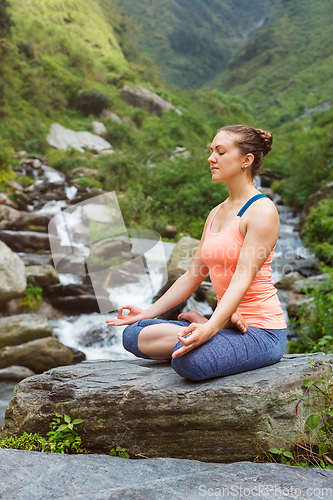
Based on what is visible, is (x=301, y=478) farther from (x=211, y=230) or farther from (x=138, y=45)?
(x=138, y=45)

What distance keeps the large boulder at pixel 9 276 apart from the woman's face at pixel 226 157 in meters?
4.98

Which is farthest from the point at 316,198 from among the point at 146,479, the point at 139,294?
the point at 146,479

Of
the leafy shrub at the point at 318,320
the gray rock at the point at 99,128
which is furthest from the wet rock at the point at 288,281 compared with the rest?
the gray rock at the point at 99,128

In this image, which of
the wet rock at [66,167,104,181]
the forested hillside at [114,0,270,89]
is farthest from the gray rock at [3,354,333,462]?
the forested hillside at [114,0,270,89]

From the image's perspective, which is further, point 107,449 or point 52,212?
point 52,212

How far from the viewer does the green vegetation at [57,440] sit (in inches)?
75.3

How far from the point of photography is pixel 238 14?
→ 4994cm

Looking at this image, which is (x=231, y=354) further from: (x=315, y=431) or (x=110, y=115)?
(x=110, y=115)

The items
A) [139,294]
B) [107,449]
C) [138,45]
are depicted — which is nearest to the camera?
[107,449]

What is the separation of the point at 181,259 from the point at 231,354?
5.20 meters

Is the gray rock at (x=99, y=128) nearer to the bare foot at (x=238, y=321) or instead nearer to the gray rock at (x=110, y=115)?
the gray rock at (x=110, y=115)

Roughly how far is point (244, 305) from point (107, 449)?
1.06 metres

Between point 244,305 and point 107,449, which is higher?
point 244,305

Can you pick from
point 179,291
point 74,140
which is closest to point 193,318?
point 179,291
